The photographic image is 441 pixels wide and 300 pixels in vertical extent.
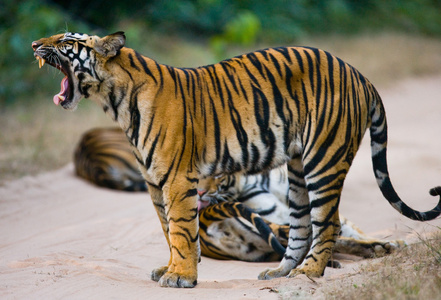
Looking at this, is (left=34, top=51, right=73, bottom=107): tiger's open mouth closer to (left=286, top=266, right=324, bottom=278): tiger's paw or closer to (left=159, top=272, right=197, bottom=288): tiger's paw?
(left=159, top=272, right=197, bottom=288): tiger's paw

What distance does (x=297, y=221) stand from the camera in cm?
504

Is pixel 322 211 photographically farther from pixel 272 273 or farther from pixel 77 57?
pixel 77 57

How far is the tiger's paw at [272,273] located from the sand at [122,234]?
0.07m

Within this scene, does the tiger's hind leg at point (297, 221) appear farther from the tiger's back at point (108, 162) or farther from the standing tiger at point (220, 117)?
the tiger's back at point (108, 162)

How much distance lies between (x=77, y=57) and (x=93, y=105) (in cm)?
828

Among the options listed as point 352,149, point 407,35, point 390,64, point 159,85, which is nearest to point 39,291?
point 159,85

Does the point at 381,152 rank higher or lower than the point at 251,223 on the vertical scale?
higher

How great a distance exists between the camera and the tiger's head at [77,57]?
4457 millimetres

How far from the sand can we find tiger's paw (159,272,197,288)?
67 millimetres

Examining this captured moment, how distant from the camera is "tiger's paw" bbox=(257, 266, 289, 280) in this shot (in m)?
4.84

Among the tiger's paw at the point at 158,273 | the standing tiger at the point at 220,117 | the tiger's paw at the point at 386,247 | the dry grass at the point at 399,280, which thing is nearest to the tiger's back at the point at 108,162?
the tiger's paw at the point at 158,273

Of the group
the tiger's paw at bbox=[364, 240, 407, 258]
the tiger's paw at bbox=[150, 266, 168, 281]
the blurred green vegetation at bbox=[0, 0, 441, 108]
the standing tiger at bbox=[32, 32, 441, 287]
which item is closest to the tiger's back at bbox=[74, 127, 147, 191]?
the blurred green vegetation at bbox=[0, 0, 441, 108]

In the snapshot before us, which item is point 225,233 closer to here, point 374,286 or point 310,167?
point 310,167

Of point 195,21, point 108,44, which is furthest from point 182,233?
point 195,21
